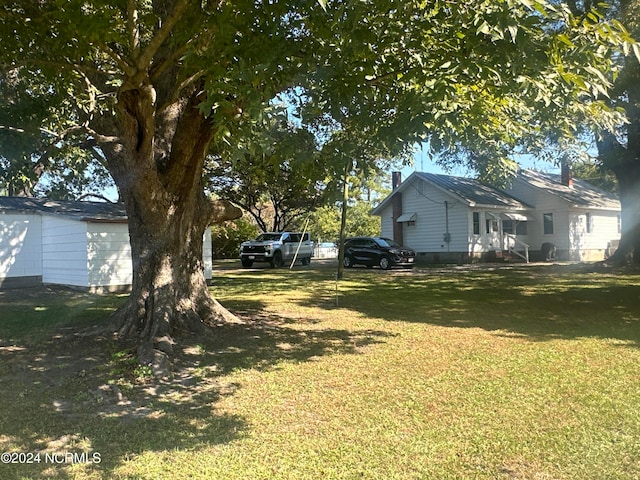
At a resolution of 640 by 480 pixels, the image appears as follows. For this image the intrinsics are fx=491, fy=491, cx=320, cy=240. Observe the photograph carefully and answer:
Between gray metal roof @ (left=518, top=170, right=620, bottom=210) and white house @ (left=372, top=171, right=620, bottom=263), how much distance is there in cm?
6

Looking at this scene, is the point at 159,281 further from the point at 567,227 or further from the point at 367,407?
the point at 567,227

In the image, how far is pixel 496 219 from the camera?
2772 centimetres

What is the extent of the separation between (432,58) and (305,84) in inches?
63.8

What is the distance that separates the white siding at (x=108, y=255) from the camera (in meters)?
14.9

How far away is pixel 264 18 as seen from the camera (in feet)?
16.9

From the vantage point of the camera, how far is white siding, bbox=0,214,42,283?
16062 millimetres

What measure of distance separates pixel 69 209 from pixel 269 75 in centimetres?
1493

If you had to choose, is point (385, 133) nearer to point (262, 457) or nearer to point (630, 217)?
point (262, 457)

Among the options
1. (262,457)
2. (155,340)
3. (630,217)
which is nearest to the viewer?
(262,457)

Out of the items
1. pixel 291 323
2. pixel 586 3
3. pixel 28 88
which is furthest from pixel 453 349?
pixel 586 3

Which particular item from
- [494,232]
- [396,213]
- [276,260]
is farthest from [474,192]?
[276,260]

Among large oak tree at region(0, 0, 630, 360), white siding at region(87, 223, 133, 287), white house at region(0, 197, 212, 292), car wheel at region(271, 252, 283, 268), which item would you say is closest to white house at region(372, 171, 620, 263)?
car wheel at region(271, 252, 283, 268)

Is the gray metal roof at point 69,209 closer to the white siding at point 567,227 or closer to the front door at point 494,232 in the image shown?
the front door at point 494,232

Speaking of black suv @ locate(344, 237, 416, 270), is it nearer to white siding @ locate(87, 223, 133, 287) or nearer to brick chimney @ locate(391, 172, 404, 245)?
brick chimney @ locate(391, 172, 404, 245)
